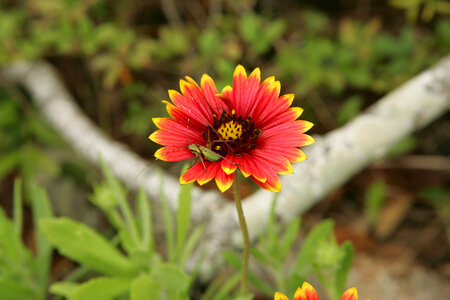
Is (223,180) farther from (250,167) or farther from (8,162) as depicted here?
(8,162)

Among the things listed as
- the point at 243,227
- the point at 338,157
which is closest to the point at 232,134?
the point at 243,227

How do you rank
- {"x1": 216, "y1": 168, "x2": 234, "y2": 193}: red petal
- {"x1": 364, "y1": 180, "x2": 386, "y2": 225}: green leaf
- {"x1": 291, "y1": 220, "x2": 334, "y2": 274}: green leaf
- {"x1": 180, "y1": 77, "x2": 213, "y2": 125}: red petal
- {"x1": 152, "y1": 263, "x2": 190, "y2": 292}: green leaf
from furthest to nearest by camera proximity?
{"x1": 364, "y1": 180, "x2": 386, "y2": 225}: green leaf, {"x1": 291, "y1": 220, "x2": 334, "y2": 274}: green leaf, {"x1": 152, "y1": 263, "x2": 190, "y2": 292}: green leaf, {"x1": 180, "y1": 77, "x2": 213, "y2": 125}: red petal, {"x1": 216, "y1": 168, "x2": 234, "y2": 193}: red petal

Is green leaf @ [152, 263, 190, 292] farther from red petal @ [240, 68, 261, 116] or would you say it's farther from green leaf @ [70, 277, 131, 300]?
red petal @ [240, 68, 261, 116]

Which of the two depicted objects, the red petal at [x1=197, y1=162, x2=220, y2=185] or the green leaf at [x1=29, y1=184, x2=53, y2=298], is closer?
the red petal at [x1=197, y1=162, x2=220, y2=185]

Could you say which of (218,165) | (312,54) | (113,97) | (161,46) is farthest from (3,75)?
(218,165)

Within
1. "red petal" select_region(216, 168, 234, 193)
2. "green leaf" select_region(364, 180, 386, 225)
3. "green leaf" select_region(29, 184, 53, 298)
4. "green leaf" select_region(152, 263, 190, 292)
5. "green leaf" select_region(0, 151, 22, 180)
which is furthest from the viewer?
"green leaf" select_region(0, 151, 22, 180)

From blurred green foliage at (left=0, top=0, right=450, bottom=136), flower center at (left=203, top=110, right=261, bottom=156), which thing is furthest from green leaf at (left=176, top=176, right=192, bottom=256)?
blurred green foliage at (left=0, top=0, right=450, bottom=136)

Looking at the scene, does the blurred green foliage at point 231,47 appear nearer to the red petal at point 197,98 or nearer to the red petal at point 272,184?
the red petal at point 197,98

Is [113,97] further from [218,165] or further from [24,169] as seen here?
[218,165]
